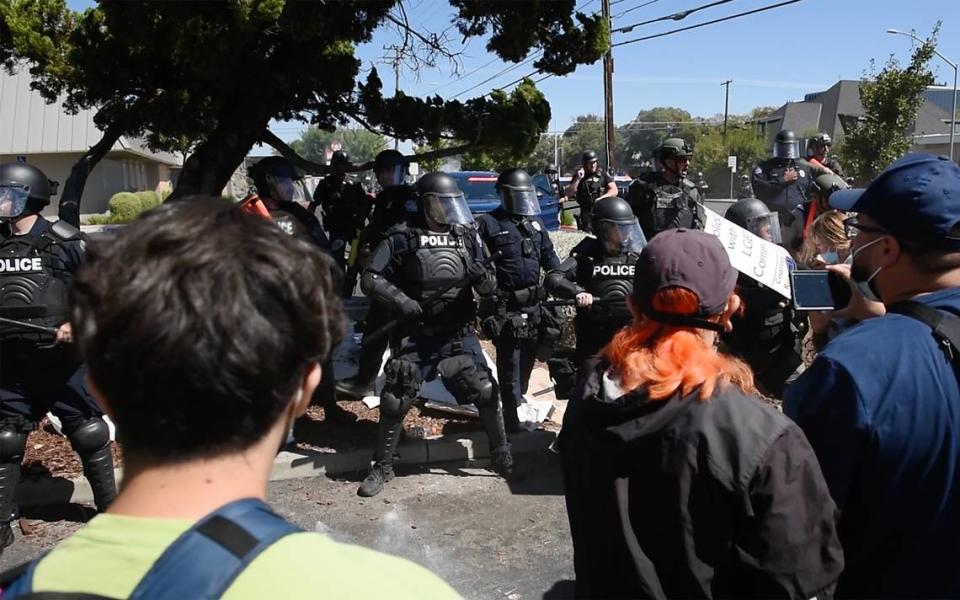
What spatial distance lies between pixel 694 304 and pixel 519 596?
2.51 m

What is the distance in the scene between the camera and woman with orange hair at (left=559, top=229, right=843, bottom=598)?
172cm

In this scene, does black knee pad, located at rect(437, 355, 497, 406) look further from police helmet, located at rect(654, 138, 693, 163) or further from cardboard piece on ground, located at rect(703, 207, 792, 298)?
→ police helmet, located at rect(654, 138, 693, 163)

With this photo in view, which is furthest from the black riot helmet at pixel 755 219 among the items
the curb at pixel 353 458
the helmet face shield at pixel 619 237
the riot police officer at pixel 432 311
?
the curb at pixel 353 458

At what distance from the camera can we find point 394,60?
812 centimetres

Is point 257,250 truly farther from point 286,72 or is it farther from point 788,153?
point 788,153

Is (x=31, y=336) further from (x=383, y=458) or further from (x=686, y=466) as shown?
(x=686, y=466)

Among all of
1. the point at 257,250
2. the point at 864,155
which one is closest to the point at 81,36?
the point at 257,250

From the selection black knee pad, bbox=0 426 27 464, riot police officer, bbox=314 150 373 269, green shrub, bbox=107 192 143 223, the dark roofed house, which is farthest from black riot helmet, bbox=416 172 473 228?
the dark roofed house

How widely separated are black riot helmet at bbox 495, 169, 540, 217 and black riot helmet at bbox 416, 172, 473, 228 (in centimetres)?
63

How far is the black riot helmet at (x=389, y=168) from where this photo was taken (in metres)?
7.58

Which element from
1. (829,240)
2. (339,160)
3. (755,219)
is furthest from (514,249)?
(339,160)

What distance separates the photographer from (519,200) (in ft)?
20.0

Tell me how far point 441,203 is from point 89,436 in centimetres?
259

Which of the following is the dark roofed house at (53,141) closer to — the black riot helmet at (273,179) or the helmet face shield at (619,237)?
the black riot helmet at (273,179)
